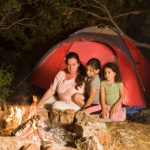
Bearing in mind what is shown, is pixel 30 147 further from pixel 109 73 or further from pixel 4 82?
pixel 4 82

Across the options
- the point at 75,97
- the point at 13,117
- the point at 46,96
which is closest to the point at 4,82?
the point at 46,96

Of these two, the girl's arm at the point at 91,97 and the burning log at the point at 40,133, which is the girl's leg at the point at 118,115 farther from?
the burning log at the point at 40,133

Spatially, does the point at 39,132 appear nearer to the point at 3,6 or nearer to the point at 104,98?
the point at 104,98

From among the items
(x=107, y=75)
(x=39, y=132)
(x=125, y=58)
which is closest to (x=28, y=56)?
(x=125, y=58)

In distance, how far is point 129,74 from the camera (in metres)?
6.54

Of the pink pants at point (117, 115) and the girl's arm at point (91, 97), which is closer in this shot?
the pink pants at point (117, 115)

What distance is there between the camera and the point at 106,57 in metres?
6.67

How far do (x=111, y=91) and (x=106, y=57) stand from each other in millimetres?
1367

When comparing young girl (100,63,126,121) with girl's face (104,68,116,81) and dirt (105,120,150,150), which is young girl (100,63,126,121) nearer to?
girl's face (104,68,116,81)

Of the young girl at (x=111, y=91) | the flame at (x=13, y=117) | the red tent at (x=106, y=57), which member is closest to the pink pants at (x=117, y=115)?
the young girl at (x=111, y=91)

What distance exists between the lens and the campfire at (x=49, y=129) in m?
3.73

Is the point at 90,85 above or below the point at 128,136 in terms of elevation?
above

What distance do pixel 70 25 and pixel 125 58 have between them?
4.43ft

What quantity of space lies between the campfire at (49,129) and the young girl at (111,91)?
46.3 inches
